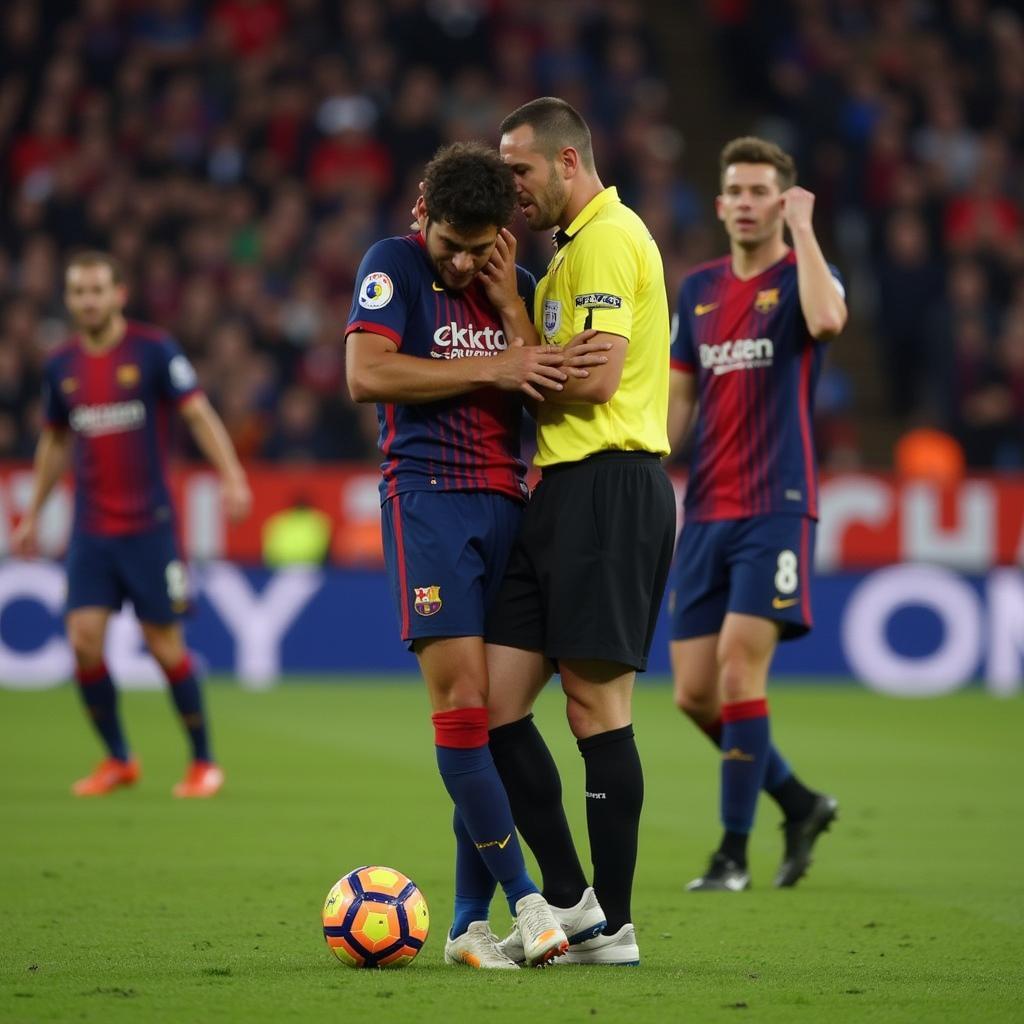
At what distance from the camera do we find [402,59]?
19734mm

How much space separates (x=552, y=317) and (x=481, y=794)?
1312 millimetres

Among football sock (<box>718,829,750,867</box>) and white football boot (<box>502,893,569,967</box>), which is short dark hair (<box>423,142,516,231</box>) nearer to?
white football boot (<box>502,893,569,967</box>)

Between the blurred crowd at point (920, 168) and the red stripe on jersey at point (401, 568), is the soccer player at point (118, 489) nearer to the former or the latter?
the red stripe on jersey at point (401, 568)

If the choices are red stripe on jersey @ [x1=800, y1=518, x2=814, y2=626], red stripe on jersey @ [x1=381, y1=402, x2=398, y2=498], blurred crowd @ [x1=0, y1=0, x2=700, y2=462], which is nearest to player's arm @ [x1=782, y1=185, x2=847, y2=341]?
red stripe on jersey @ [x1=800, y1=518, x2=814, y2=626]

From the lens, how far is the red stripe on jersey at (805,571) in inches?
273

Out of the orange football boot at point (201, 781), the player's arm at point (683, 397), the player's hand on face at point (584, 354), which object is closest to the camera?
the player's hand on face at point (584, 354)

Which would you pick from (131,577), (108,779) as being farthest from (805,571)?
(108,779)

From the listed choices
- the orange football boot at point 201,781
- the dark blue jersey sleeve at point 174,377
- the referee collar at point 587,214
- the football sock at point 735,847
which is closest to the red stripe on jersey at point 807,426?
the football sock at point 735,847

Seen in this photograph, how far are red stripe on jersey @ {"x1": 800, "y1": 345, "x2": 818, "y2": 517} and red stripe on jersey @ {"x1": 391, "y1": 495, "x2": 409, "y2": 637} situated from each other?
7.34 feet

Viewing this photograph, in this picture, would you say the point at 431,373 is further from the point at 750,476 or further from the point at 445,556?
the point at 750,476

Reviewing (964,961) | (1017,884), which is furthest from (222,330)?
(964,961)

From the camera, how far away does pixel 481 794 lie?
16.7 feet

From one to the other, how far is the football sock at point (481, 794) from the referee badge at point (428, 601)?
270mm

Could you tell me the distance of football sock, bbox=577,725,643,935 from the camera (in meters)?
5.21
